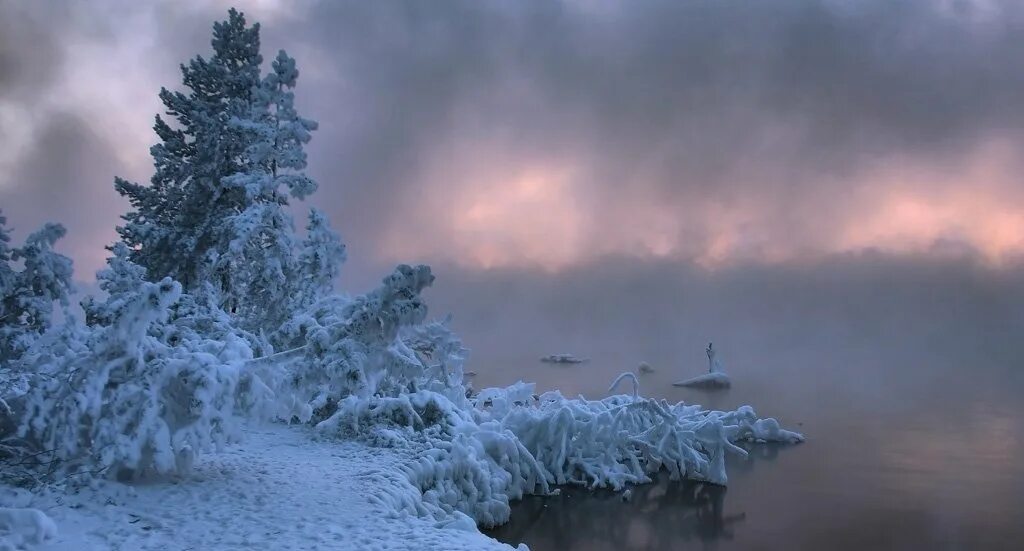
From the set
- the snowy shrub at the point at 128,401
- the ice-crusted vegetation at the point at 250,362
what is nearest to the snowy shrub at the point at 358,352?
the ice-crusted vegetation at the point at 250,362

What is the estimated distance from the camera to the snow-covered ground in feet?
28.0

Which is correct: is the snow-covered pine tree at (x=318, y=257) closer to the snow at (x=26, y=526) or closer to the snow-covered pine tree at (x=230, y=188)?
the snow-covered pine tree at (x=230, y=188)

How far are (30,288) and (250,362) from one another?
943 cm

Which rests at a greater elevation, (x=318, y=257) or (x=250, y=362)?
(x=318, y=257)

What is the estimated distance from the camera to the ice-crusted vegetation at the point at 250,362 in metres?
10.1

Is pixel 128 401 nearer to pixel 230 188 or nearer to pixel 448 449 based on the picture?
pixel 448 449

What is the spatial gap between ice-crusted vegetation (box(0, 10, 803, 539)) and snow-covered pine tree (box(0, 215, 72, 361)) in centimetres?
4

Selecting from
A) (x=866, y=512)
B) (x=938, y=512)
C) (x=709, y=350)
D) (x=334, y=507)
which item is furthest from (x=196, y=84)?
(x=709, y=350)

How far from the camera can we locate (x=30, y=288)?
16219 millimetres

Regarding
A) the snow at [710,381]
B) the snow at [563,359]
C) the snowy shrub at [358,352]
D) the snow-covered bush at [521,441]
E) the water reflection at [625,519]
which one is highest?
the snow at [563,359]

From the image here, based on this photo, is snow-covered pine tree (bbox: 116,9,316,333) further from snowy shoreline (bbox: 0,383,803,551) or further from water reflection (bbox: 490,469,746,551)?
water reflection (bbox: 490,469,746,551)

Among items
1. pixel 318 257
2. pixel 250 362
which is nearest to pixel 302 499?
pixel 250 362

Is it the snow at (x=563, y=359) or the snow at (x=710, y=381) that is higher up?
the snow at (x=563, y=359)

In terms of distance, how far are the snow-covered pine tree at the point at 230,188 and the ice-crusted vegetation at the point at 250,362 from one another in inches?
2.7
